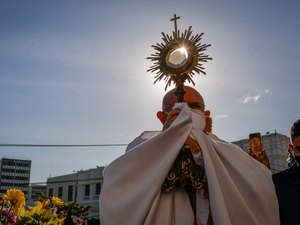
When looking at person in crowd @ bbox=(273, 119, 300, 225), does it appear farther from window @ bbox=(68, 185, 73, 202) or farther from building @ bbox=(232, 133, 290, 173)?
window @ bbox=(68, 185, 73, 202)

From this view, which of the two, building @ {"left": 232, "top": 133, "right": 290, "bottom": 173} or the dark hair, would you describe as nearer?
the dark hair

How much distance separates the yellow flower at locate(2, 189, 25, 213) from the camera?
3.72 meters

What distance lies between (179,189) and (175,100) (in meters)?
0.95

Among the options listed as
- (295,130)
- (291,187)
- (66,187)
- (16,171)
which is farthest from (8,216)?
(16,171)

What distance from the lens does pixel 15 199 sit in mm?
3746

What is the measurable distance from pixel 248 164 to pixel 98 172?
98.9 feet

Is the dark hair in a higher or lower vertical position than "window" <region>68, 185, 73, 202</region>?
lower

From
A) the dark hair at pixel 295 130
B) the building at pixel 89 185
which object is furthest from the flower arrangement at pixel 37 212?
the building at pixel 89 185

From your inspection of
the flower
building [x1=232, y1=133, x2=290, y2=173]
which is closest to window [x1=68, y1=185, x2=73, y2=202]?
building [x1=232, y1=133, x2=290, y2=173]

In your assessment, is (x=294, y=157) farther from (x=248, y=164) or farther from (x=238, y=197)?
(x=238, y=197)

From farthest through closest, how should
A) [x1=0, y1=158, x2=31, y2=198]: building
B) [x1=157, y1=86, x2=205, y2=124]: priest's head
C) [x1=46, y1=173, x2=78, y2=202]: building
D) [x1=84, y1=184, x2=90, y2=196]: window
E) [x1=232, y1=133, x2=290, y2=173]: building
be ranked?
[x1=0, y1=158, x2=31, y2=198]: building < [x1=46, y1=173, x2=78, y2=202]: building < [x1=84, y1=184, x2=90, y2=196]: window < [x1=232, y1=133, x2=290, y2=173]: building < [x1=157, y1=86, x2=205, y2=124]: priest's head

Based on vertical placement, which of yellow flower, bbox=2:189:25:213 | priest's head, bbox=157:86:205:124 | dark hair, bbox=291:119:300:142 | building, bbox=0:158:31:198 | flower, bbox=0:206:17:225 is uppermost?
building, bbox=0:158:31:198

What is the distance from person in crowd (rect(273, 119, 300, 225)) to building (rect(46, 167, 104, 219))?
27.6 metres

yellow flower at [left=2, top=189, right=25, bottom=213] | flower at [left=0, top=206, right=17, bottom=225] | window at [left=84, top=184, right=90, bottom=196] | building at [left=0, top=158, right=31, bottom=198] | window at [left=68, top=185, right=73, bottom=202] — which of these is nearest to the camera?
flower at [left=0, top=206, right=17, bottom=225]
